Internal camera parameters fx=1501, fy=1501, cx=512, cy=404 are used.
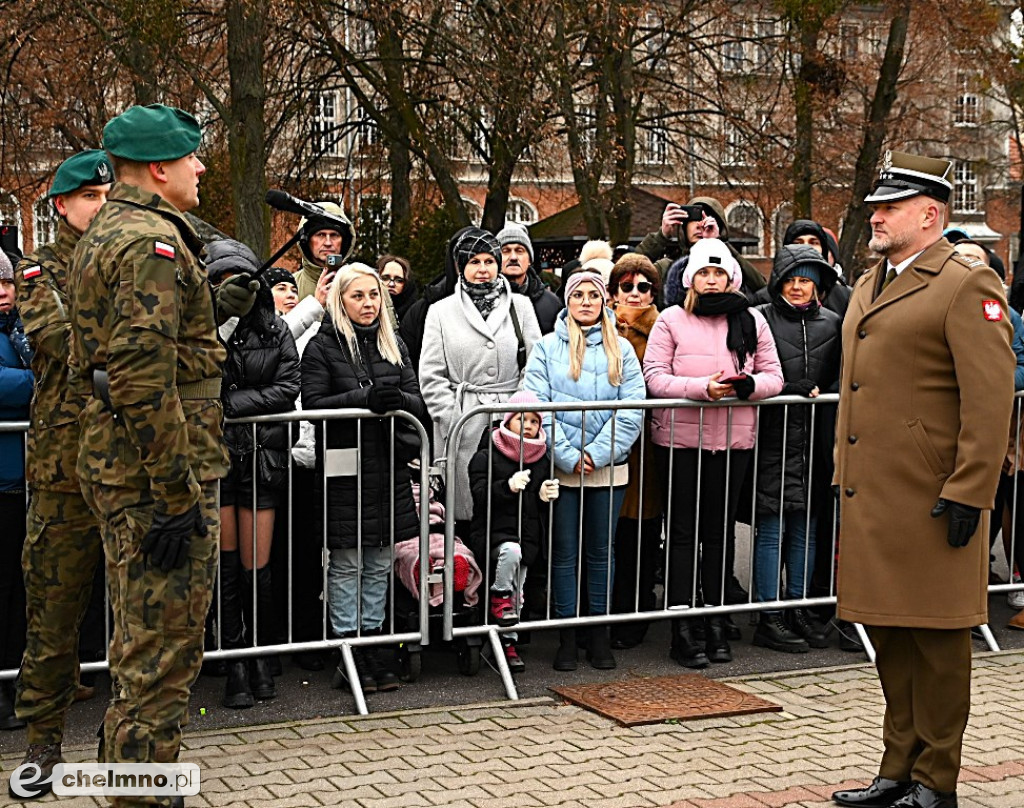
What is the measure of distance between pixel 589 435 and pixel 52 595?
9.48ft

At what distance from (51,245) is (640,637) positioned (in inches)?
144

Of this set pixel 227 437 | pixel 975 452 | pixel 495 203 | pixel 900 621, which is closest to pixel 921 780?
pixel 900 621

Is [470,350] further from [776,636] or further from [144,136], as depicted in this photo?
[144,136]

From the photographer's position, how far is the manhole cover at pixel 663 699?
655cm

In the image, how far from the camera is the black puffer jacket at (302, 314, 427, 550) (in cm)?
696

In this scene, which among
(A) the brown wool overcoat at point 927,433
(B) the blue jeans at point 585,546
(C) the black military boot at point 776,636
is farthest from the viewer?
(C) the black military boot at point 776,636

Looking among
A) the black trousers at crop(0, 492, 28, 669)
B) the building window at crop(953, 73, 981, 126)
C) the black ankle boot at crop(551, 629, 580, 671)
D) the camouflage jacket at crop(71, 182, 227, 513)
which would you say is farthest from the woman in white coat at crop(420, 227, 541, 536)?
the building window at crop(953, 73, 981, 126)

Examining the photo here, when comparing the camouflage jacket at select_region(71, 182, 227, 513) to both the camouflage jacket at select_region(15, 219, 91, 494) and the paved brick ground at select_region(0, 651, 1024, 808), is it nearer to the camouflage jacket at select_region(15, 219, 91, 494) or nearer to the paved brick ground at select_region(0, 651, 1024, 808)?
the camouflage jacket at select_region(15, 219, 91, 494)

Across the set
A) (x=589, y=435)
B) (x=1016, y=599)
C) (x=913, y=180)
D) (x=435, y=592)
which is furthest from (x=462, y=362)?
A: (x=1016, y=599)

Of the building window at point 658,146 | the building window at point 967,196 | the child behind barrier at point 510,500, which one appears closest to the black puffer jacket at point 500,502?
the child behind barrier at point 510,500

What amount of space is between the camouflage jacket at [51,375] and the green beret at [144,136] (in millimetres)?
564

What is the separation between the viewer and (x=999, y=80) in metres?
23.5

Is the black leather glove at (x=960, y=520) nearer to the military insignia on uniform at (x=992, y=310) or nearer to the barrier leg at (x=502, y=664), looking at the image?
the military insignia on uniform at (x=992, y=310)

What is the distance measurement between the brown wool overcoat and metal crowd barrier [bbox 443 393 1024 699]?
6.60 feet
